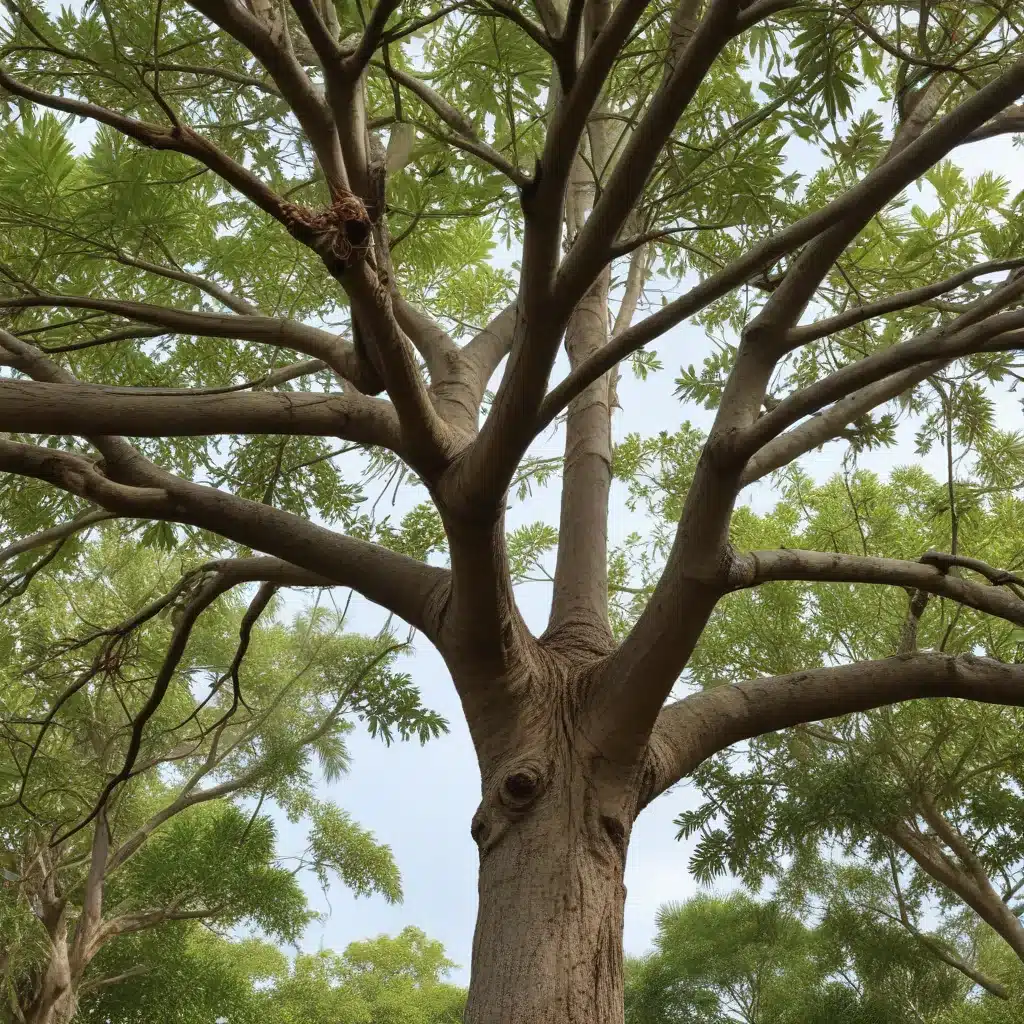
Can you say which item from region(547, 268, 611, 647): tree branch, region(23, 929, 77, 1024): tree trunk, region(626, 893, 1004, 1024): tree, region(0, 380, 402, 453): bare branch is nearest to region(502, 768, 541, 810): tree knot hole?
region(547, 268, 611, 647): tree branch

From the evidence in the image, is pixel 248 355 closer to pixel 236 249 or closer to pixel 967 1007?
pixel 236 249

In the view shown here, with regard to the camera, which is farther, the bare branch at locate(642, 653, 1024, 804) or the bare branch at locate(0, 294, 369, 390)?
the bare branch at locate(642, 653, 1024, 804)

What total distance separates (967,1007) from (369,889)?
4113 mm

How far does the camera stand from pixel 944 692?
6.15 feet

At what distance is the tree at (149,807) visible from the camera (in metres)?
4.69

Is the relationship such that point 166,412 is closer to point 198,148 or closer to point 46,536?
point 198,148

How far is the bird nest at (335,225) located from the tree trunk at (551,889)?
993mm

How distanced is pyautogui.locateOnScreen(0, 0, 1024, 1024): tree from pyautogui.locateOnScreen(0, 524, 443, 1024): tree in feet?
4.76

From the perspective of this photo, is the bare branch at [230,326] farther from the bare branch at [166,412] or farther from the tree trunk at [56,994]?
the tree trunk at [56,994]

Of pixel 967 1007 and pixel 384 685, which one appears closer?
pixel 384 685

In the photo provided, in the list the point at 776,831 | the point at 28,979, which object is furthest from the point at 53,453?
the point at 28,979

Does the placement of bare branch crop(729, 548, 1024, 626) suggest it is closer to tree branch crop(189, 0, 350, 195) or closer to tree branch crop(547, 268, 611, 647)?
tree branch crop(547, 268, 611, 647)

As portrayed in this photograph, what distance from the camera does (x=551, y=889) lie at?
152 centimetres

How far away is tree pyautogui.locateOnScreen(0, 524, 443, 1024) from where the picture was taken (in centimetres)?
469
